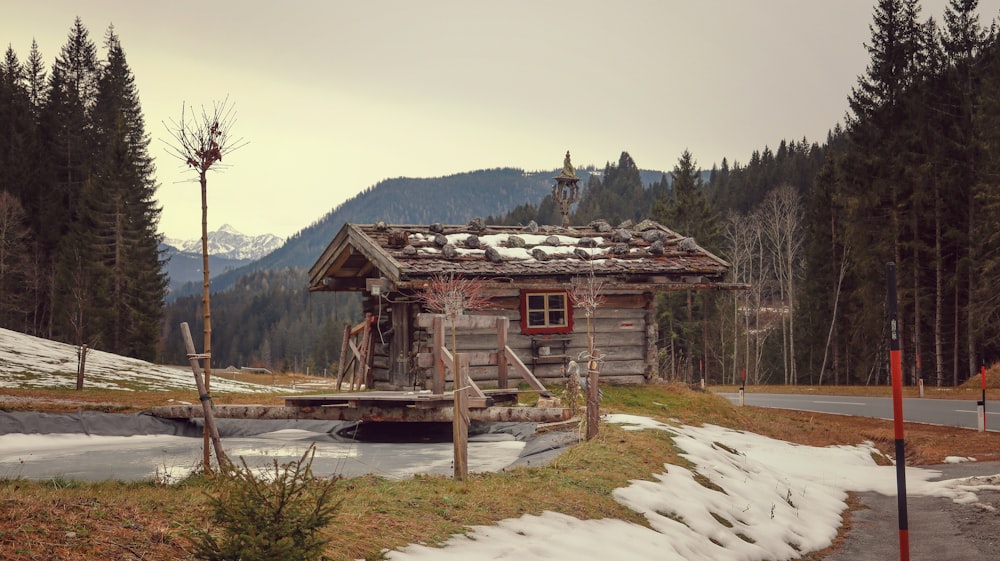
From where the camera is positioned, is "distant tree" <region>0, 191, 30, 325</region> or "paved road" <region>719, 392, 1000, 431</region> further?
"distant tree" <region>0, 191, 30, 325</region>

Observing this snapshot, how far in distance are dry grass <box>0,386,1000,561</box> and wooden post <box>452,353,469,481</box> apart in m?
0.24

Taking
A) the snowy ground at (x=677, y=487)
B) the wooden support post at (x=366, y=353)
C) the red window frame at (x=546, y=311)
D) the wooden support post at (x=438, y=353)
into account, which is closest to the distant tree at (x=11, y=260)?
the wooden support post at (x=366, y=353)

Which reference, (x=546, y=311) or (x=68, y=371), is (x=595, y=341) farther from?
(x=68, y=371)

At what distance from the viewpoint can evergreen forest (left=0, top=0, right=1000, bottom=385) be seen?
38906 mm

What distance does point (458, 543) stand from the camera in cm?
770

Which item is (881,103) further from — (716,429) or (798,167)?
(798,167)

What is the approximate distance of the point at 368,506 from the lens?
330 inches

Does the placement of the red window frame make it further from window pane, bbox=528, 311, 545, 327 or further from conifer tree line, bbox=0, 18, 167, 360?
conifer tree line, bbox=0, 18, 167, 360

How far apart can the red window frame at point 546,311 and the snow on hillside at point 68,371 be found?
11.7 metres

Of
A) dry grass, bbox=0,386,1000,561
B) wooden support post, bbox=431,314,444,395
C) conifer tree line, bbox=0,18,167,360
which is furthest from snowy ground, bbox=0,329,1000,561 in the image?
conifer tree line, bbox=0,18,167,360

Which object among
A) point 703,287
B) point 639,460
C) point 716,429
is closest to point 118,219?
point 703,287

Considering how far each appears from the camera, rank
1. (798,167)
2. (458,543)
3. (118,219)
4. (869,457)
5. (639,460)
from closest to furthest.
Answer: (458,543) → (639,460) → (869,457) → (118,219) → (798,167)

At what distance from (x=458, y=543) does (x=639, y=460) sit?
548 cm

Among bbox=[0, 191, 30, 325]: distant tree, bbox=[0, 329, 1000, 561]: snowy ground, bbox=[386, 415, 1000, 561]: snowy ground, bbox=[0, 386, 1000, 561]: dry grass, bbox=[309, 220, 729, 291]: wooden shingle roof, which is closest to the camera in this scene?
bbox=[0, 386, 1000, 561]: dry grass
